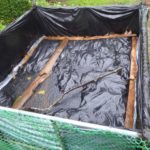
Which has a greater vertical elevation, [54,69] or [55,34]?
[55,34]

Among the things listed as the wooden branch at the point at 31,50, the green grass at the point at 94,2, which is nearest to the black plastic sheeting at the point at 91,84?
the wooden branch at the point at 31,50

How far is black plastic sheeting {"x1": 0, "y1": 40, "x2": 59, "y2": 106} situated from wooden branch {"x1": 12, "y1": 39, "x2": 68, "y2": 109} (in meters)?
0.08

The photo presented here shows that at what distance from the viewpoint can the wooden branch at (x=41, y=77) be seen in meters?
3.56

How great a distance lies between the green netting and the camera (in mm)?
1660

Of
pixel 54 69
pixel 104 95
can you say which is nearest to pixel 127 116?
pixel 104 95

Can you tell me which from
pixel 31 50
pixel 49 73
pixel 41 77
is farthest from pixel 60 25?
pixel 41 77

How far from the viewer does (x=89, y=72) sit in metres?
3.84

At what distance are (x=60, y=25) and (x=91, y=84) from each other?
5.40 ft

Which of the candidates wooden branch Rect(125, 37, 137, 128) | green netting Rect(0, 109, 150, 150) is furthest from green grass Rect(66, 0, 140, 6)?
green netting Rect(0, 109, 150, 150)

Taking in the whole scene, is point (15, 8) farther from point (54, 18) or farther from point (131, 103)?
point (131, 103)

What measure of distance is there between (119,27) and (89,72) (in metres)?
1.19

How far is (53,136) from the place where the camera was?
194 cm

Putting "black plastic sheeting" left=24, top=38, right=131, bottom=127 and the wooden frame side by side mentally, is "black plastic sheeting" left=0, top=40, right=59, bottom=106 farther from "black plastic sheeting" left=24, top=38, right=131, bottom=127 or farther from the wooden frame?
"black plastic sheeting" left=24, top=38, right=131, bottom=127

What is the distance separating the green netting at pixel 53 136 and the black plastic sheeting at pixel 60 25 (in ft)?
6.01
